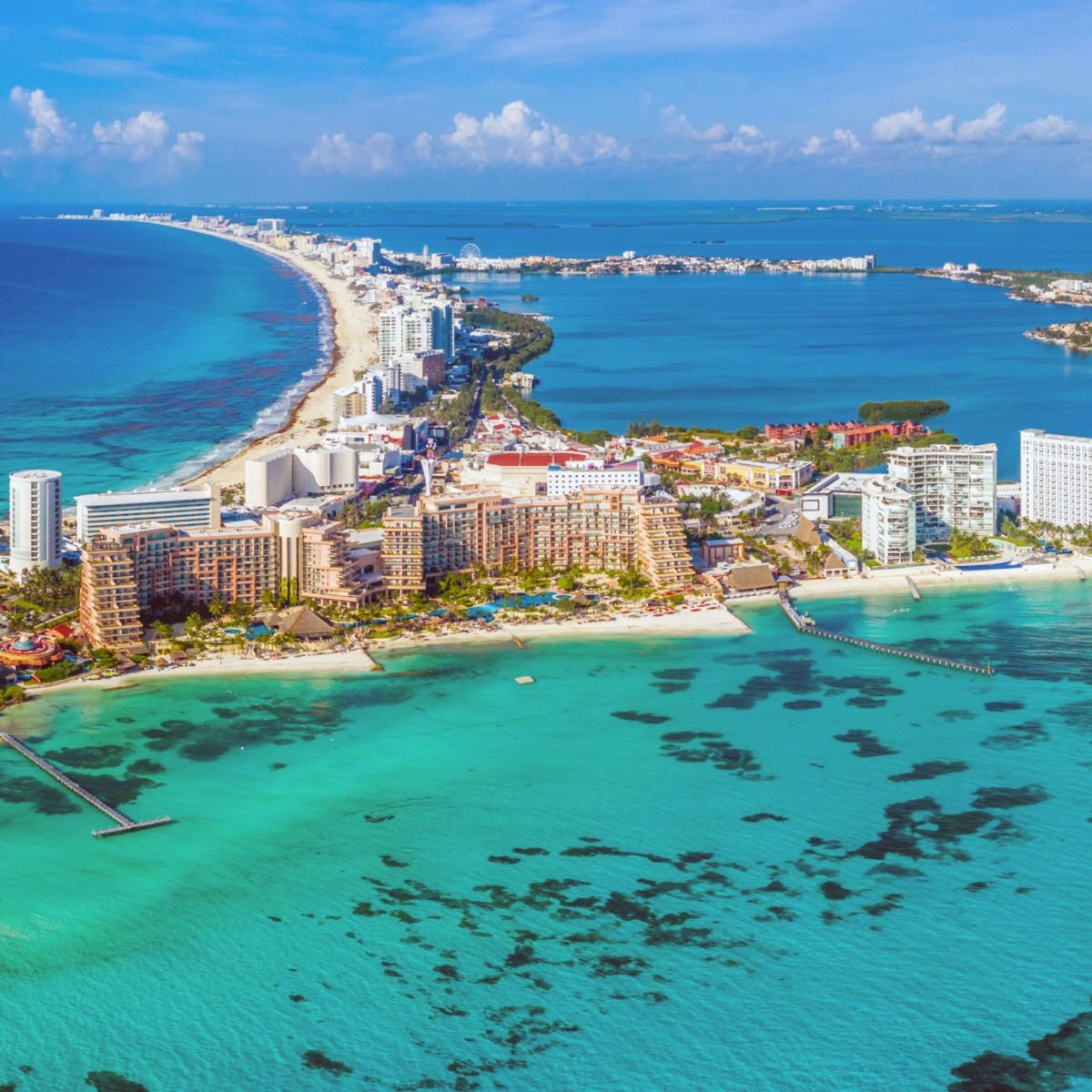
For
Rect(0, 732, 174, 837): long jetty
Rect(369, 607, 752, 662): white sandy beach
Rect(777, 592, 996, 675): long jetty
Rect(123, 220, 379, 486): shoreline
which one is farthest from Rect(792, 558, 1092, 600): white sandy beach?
Rect(123, 220, 379, 486): shoreline

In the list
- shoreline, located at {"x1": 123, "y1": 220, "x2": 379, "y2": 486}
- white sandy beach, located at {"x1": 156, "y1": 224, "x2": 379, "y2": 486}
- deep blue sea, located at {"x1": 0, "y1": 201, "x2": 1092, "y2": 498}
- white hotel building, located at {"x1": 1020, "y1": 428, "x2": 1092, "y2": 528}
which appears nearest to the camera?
white hotel building, located at {"x1": 1020, "y1": 428, "x2": 1092, "y2": 528}

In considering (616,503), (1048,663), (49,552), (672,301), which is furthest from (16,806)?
(672,301)

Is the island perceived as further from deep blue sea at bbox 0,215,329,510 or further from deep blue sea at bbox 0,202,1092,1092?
deep blue sea at bbox 0,202,1092,1092

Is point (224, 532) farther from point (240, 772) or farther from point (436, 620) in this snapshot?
point (240, 772)

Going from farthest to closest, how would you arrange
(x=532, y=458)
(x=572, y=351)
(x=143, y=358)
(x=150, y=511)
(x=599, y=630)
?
(x=572, y=351) → (x=143, y=358) → (x=532, y=458) → (x=150, y=511) → (x=599, y=630)

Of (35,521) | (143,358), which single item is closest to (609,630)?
(35,521)

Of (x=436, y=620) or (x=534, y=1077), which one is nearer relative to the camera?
(x=534, y=1077)

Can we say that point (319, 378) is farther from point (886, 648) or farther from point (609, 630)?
point (886, 648)
